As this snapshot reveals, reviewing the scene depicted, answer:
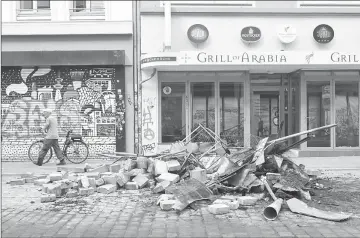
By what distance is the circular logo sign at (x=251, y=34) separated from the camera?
14203mm

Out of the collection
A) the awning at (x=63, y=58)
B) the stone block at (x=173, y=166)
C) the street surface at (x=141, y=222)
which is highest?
the awning at (x=63, y=58)

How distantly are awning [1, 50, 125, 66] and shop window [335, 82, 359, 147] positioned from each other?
312 inches

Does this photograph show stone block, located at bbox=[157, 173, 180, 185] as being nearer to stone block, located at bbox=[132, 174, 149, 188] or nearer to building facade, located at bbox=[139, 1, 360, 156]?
stone block, located at bbox=[132, 174, 149, 188]

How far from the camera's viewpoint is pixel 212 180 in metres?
7.77

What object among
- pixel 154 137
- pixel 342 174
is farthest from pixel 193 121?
pixel 342 174

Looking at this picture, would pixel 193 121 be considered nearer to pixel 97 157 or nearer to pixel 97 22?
pixel 97 157

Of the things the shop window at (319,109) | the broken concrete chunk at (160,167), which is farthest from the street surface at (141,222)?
the shop window at (319,109)

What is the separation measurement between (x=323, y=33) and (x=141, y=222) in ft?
36.7

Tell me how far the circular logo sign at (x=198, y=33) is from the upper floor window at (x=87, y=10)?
3.26 meters

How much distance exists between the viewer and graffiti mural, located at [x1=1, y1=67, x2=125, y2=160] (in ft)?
47.7

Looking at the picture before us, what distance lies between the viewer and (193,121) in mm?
14680

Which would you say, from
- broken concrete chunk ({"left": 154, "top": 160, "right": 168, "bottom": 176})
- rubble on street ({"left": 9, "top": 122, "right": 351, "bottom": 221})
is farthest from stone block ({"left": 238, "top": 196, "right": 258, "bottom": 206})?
broken concrete chunk ({"left": 154, "top": 160, "right": 168, "bottom": 176})

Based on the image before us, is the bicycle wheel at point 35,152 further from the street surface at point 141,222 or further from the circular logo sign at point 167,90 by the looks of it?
the street surface at point 141,222

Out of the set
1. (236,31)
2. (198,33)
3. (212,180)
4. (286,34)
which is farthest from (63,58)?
(212,180)
